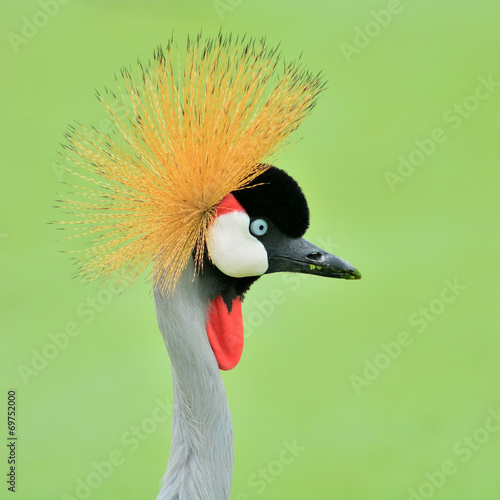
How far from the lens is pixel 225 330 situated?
1.55 m

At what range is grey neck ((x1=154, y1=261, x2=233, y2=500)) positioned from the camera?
1.45 m

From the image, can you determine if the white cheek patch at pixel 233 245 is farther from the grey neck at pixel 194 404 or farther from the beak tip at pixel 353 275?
the beak tip at pixel 353 275

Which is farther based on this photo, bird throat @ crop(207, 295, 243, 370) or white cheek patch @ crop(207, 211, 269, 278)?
bird throat @ crop(207, 295, 243, 370)

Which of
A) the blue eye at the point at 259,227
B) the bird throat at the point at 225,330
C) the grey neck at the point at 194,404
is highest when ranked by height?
the blue eye at the point at 259,227

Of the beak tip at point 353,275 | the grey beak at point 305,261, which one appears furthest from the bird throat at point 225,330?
the beak tip at point 353,275

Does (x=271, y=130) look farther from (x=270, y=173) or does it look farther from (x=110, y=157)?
(x=110, y=157)

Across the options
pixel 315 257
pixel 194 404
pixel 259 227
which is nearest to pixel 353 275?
pixel 315 257

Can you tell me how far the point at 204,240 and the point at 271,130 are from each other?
0.27 metres

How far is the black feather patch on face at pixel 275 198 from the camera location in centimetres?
146

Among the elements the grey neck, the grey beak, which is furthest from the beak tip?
the grey neck

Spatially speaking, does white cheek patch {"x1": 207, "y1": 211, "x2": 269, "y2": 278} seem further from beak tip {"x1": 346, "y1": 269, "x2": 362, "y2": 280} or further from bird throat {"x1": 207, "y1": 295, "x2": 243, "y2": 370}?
beak tip {"x1": 346, "y1": 269, "x2": 362, "y2": 280}

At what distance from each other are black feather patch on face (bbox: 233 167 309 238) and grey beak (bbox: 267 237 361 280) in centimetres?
6

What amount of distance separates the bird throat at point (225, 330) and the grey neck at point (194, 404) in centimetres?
3

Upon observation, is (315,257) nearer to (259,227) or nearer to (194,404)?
(259,227)
